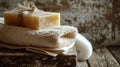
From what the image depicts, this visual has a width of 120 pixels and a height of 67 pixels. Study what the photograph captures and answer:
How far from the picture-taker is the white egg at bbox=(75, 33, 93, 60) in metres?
1.08

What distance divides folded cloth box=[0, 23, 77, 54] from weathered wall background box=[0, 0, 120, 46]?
43cm

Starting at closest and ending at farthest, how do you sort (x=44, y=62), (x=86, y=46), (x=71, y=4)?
(x=44, y=62) < (x=86, y=46) < (x=71, y=4)

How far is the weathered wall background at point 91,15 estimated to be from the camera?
1.27 meters

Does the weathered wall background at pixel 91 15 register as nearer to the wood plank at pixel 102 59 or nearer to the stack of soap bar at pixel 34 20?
the wood plank at pixel 102 59

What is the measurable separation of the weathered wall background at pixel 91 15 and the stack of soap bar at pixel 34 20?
41cm

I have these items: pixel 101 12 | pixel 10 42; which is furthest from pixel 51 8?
pixel 10 42

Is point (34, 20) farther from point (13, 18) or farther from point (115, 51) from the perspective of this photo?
point (115, 51)

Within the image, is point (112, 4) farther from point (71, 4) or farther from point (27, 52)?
point (27, 52)

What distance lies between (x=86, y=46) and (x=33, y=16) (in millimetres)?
344

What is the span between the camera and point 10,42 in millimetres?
841

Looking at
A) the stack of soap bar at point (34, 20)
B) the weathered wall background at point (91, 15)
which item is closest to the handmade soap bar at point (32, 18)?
the stack of soap bar at point (34, 20)

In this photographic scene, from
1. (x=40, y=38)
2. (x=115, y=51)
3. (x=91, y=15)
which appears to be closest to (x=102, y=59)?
(x=115, y=51)

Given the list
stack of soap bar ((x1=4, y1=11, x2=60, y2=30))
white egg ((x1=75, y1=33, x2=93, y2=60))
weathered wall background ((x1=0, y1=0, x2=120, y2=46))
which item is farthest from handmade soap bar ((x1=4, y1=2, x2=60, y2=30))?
weathered wall background ((x1=0, y1=0, x2=120, y2=46))

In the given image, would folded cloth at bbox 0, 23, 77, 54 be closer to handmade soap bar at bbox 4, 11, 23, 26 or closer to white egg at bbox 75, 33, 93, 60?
handmade soap bar at bbox 4, 11, 23, 26
